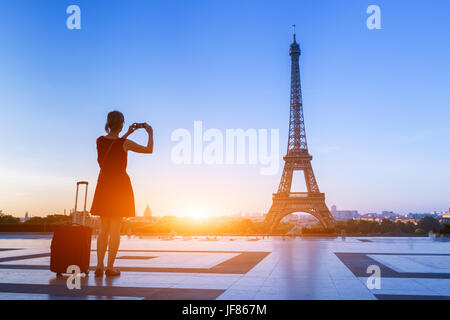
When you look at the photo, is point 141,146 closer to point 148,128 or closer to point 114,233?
point 148,128

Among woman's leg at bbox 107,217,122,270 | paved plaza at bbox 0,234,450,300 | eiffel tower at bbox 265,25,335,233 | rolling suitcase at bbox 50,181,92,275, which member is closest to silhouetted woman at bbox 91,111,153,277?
woman's leg at bbox 107,217,122,270

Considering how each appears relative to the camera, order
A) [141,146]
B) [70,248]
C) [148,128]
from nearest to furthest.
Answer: [148,128] → [141,146] → [70,248]

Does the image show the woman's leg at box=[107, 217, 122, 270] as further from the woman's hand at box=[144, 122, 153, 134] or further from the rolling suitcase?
the woman's hand at box=[144, 122, 153, 134]

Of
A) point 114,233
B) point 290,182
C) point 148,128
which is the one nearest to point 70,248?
point 114,233
